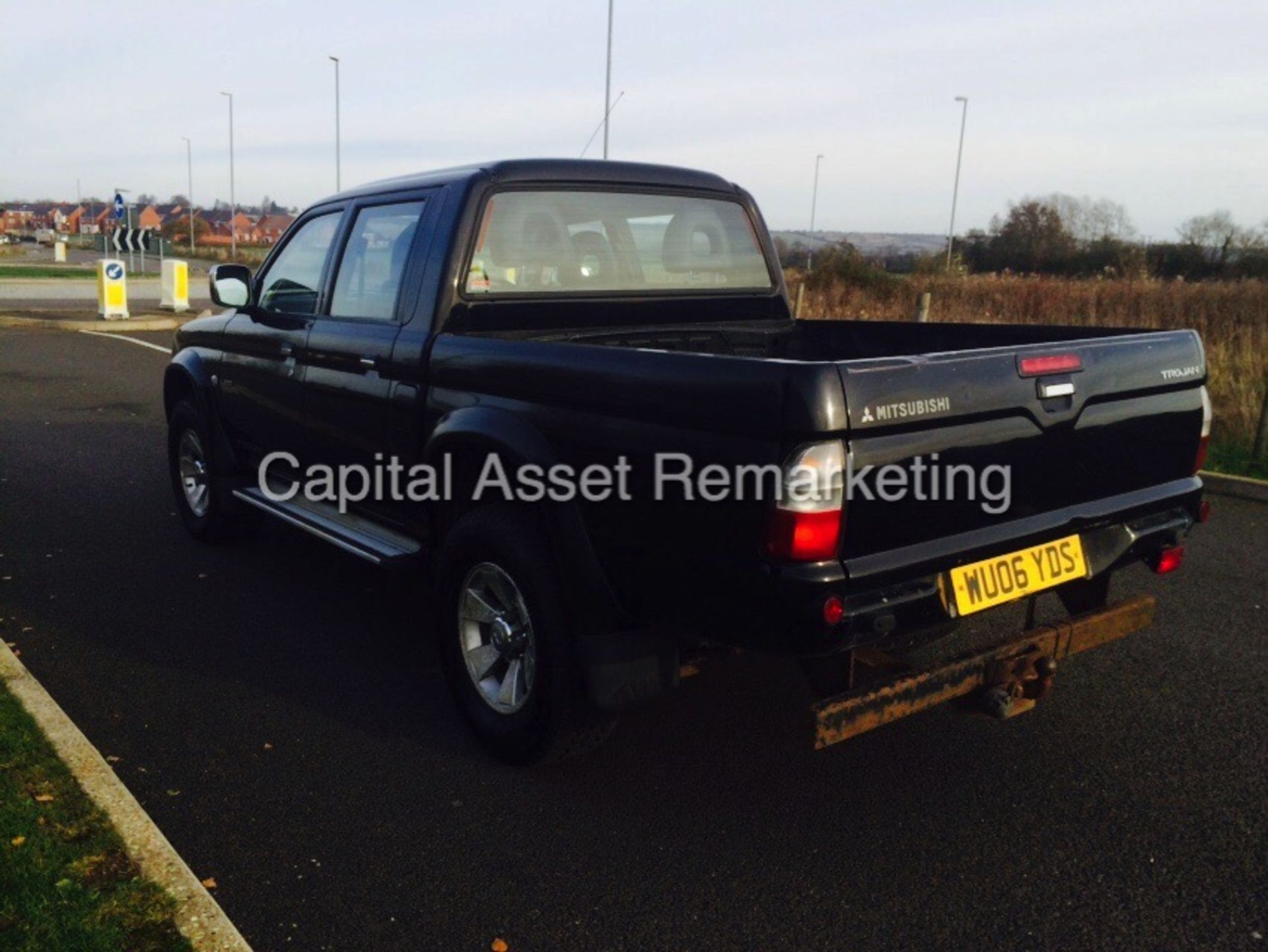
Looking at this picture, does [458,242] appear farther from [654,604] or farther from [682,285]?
[654,604]

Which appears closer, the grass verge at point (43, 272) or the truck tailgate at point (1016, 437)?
the truck tailgate at point (1016, 437)

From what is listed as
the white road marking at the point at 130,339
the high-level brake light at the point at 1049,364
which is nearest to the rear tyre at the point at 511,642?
the high-level brake light at the point at 1049,364

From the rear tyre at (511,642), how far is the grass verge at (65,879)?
118 centimetres

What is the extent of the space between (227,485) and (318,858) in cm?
330

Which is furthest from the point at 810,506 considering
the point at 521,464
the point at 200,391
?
the point at 200,391

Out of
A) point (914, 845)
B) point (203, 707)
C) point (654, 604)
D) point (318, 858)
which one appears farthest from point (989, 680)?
point (203, 707)

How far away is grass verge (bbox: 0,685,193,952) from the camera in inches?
103

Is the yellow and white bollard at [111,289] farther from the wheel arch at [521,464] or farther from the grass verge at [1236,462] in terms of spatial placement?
the wheel arch at [521,464]

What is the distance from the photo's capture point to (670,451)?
2.92 metres

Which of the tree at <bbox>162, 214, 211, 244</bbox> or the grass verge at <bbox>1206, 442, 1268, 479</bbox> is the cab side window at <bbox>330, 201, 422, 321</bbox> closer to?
the grass verge at <bbox>1206, 442, 1268, 479</bbox>

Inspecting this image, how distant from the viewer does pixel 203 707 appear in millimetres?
4129

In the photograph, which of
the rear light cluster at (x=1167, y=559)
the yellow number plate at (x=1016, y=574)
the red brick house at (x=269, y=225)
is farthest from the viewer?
the red brick house at (x=269, y=225)

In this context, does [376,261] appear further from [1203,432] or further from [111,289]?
[111,289]

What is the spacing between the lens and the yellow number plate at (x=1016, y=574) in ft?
9.87
